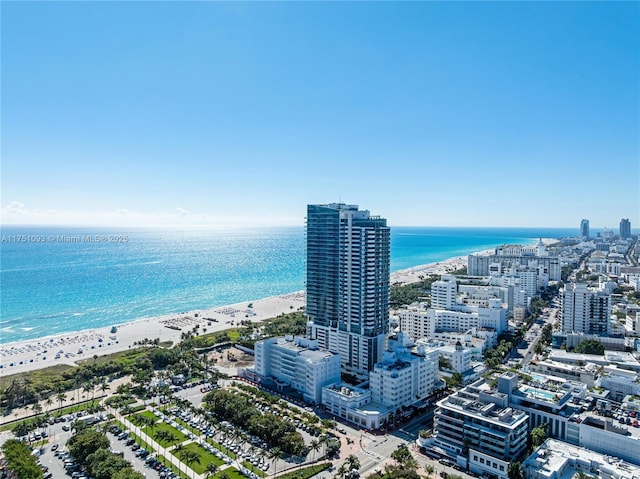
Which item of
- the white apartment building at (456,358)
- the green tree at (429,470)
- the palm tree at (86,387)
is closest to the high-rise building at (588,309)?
the white apartment building at (456,358)

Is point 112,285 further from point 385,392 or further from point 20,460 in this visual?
point 385,392

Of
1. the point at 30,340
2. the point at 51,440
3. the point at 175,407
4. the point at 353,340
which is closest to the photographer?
the point at 51,440

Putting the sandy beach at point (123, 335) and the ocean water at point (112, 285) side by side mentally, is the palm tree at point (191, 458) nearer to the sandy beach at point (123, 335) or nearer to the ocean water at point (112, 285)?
the sandy beach at point (123, 335)

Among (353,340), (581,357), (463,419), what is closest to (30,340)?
(353,340)

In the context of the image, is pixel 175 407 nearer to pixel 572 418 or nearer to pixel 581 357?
pixel 572 418

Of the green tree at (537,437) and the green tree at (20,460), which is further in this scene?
the green tree at (537,437)
